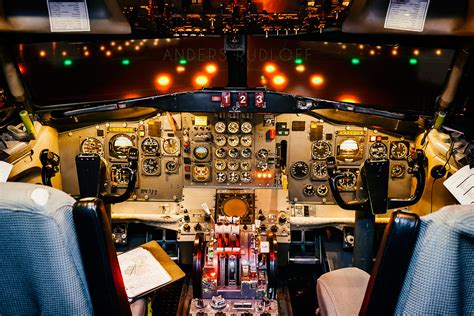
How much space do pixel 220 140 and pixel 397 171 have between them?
2064 millimetres

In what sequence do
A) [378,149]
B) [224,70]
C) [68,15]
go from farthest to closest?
1. [224,70]
2. [378,149]
3. [68,15]

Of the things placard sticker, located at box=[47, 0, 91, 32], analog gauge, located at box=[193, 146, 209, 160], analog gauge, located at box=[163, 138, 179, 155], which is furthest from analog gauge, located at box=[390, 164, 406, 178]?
placard sticker, located at box=[47, 0, 91, 32]

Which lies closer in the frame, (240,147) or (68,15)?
(68,15)

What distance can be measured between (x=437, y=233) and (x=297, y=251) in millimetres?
3783

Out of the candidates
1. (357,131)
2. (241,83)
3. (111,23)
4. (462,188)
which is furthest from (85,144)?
(462,188)

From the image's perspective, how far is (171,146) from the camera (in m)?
5.29

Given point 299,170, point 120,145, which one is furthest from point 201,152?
point 299,170

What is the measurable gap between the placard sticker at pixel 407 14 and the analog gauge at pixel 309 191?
2.15 m

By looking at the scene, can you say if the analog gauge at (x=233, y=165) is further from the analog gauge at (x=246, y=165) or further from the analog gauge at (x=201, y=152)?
the analog gauge at (x=201, y=152)

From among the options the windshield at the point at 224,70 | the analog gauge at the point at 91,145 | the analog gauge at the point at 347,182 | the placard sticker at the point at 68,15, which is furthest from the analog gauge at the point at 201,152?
the placard sticker at the point at 68,15

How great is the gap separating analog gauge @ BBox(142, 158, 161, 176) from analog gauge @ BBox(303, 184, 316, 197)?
173 centimetres

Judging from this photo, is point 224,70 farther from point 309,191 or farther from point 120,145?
point 309,191

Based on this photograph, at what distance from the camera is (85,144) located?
211 inches

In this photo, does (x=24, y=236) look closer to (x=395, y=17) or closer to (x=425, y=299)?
(x=425, y=299)
